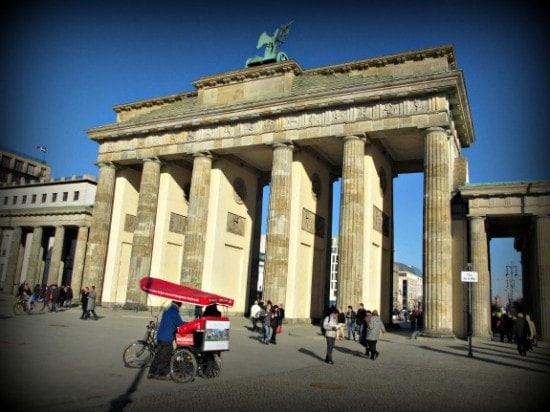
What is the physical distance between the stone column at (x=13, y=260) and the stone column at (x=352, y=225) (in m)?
39.4

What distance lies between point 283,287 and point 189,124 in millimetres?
13257

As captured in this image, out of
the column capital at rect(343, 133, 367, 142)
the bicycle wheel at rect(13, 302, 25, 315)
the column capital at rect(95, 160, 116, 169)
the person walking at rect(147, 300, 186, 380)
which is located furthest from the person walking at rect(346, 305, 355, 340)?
the column capital at rect(95, 160, 116, 169)

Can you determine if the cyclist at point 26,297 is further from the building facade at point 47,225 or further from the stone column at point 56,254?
the stone column at point 56,254

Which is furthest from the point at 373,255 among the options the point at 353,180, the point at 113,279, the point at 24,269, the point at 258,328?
the point at 24,269

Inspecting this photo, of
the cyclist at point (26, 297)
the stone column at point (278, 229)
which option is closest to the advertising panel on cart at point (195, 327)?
the stone column at point (278, 229)

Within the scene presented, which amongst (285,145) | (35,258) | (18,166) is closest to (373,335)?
(285,145)

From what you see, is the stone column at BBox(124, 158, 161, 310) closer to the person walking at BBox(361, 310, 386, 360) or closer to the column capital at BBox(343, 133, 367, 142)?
the column capital at BBox(343, 133, 367, 142)

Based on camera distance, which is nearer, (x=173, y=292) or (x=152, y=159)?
(x=173, y=292)

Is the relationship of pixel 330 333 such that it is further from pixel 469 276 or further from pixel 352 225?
pixel 352 225

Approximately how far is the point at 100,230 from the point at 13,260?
22254mm

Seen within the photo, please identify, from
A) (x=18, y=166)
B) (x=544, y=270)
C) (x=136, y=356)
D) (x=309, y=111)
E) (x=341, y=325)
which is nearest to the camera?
(x=136, y=356)

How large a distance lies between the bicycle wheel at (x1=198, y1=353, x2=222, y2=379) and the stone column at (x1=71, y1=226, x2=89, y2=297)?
33.1 meters

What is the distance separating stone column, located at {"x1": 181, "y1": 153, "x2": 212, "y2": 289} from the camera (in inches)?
1208

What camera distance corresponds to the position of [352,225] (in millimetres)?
26094
